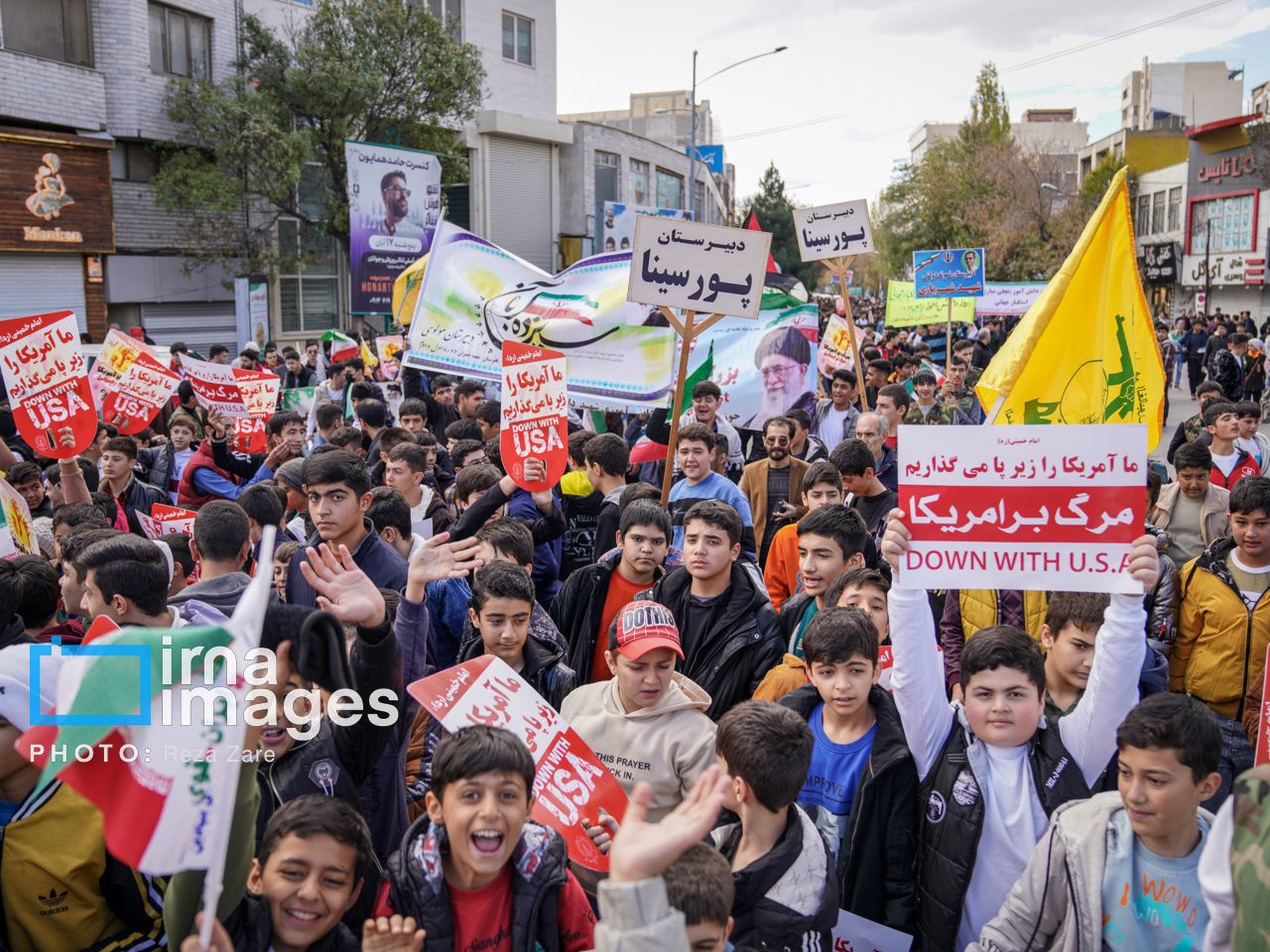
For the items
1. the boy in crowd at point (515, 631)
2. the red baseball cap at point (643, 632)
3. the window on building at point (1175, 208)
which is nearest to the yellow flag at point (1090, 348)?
the red baseball cap at point (643, 632)

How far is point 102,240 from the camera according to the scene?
877 inches

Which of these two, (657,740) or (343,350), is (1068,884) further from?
(343,350)

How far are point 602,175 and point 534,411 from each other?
118 ft

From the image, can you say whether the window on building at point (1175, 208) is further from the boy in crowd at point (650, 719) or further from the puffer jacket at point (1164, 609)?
the boy in crowd at point (650, 719)

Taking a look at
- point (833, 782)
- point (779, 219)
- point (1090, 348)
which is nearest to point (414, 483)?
point (833, 782)

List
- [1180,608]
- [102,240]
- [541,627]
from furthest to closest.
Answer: [102,240] → [1180,608] → [541,627]

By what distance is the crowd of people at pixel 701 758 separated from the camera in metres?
2.48

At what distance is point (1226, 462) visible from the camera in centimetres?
759

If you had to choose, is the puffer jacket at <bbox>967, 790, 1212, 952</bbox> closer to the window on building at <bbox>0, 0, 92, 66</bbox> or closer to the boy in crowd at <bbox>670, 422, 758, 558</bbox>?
the boy in crowd at <bbox>670, 422, 758, 558</bbox>

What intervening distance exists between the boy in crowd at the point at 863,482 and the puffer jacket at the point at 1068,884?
3.34 meters

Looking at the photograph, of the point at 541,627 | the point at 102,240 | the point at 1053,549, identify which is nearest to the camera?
the point at 1053,549

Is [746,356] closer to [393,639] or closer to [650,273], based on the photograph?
[650,273]

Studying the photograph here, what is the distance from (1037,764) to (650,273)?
173 inches

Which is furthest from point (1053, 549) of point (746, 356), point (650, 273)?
point (746, 356)
